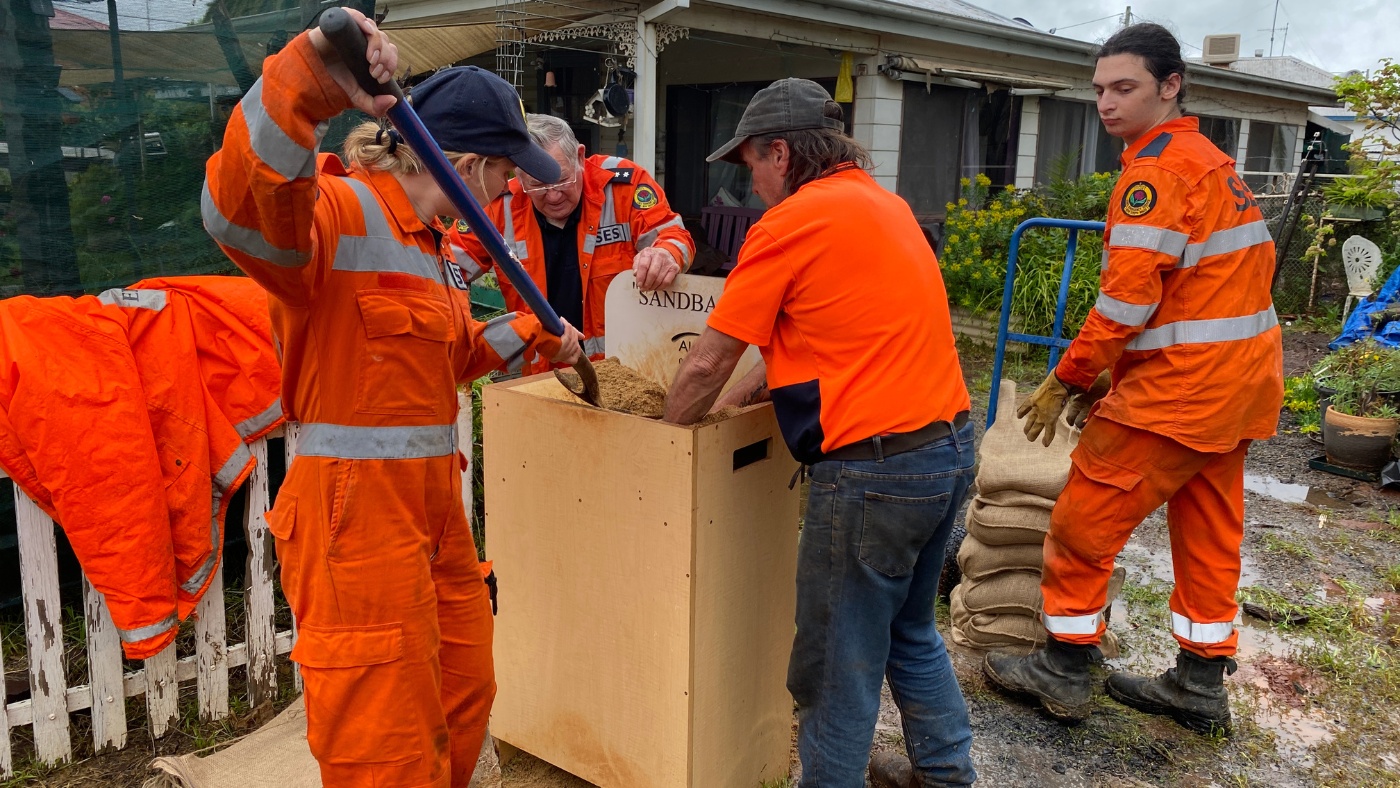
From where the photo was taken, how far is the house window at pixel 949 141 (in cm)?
1084

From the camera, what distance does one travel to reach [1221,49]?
16.4 metres

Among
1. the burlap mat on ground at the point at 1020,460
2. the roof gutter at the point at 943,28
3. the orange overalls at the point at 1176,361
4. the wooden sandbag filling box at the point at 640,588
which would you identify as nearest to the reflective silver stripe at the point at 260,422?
the wooden sandbag filling box at the point at 640,588

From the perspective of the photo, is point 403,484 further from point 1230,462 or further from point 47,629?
point 1230,462

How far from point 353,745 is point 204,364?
5.33 feet

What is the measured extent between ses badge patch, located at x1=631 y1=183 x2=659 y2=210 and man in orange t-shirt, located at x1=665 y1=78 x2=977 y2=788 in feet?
3.62

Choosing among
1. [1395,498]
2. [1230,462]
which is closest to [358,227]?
[1230,462]

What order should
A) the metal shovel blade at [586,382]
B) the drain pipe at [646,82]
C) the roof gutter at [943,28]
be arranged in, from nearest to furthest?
the metal shovel blade at [586,382]
the drain pipe at [646,82]
the roof gutter at [943,28]

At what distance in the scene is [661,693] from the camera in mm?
2438

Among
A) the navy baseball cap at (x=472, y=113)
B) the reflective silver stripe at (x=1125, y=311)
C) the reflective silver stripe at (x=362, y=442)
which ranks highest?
A: the navy baseball cap at (x=472, y=113)

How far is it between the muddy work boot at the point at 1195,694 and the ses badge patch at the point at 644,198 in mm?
2439

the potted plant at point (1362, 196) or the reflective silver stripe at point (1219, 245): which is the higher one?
the potted plant at point (1362, 196)

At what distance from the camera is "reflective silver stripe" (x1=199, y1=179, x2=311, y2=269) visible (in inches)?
61.3

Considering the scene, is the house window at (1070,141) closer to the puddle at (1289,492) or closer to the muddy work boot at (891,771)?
the puddle at (1289,492)

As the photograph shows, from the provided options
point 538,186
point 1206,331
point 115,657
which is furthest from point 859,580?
point 115,657
